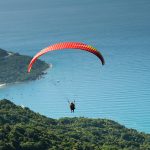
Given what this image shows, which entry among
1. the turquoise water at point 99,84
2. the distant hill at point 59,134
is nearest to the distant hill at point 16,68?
the turquoise water at point 99,84

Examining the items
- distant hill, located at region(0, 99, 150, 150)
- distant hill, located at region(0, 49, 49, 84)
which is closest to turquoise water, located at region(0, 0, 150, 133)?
distant hill, located at region(0, 49, 49, 84)

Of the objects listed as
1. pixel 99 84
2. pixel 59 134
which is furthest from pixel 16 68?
pixel 59 134

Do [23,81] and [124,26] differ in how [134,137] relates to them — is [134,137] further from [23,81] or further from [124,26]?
[124,26]

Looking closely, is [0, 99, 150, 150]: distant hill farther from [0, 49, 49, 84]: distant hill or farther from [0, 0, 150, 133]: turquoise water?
[0, 49, 49, 84]: distant hill

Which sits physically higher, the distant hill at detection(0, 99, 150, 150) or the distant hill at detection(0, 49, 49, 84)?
the distant hill at detection(0, 49, 49, 84)

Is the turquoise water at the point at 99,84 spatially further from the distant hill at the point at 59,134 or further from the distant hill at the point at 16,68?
the distant hill at the point at 59,134

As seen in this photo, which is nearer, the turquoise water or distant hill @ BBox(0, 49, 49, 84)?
the turquoise water
